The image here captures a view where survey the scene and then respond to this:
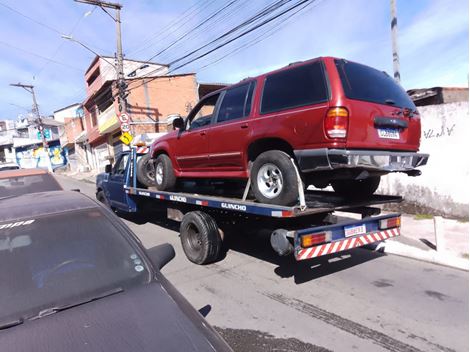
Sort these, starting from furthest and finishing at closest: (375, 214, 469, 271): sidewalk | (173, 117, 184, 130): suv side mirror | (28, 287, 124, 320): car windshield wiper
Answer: (173, 117, 184, 130): suv side mirror, (375, 214, 469, 271): sidewalk, (28, 287, 124, 320): car windshield wiper

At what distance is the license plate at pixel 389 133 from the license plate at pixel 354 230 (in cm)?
124

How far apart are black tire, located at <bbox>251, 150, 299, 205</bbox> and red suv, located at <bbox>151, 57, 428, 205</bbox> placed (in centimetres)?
1

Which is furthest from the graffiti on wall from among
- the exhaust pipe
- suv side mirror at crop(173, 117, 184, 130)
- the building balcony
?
the exhaust pipe

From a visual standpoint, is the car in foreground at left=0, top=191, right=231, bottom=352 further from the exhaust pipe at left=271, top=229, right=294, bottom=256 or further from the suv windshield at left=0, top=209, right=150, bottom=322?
the exhaust pipe at left=271, top=229, right=294, bottom=256

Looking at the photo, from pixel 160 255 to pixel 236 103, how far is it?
10.6ft

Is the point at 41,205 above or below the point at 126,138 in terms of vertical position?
below

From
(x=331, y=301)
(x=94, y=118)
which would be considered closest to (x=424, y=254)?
(x=331, y=301)

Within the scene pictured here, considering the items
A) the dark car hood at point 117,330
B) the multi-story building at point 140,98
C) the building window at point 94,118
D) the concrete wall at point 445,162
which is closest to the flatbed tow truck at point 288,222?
the dark car hood at point 117,330

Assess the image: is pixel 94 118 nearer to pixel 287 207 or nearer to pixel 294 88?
pixel 294 88

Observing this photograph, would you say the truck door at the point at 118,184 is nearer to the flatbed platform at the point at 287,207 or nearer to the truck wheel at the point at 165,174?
the truck wheel at the point at 165,174

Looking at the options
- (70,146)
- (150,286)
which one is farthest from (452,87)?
(70,146)

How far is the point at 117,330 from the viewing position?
1.75m

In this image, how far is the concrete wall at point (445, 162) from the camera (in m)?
7.42

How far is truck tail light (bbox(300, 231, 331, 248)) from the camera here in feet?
12.9
